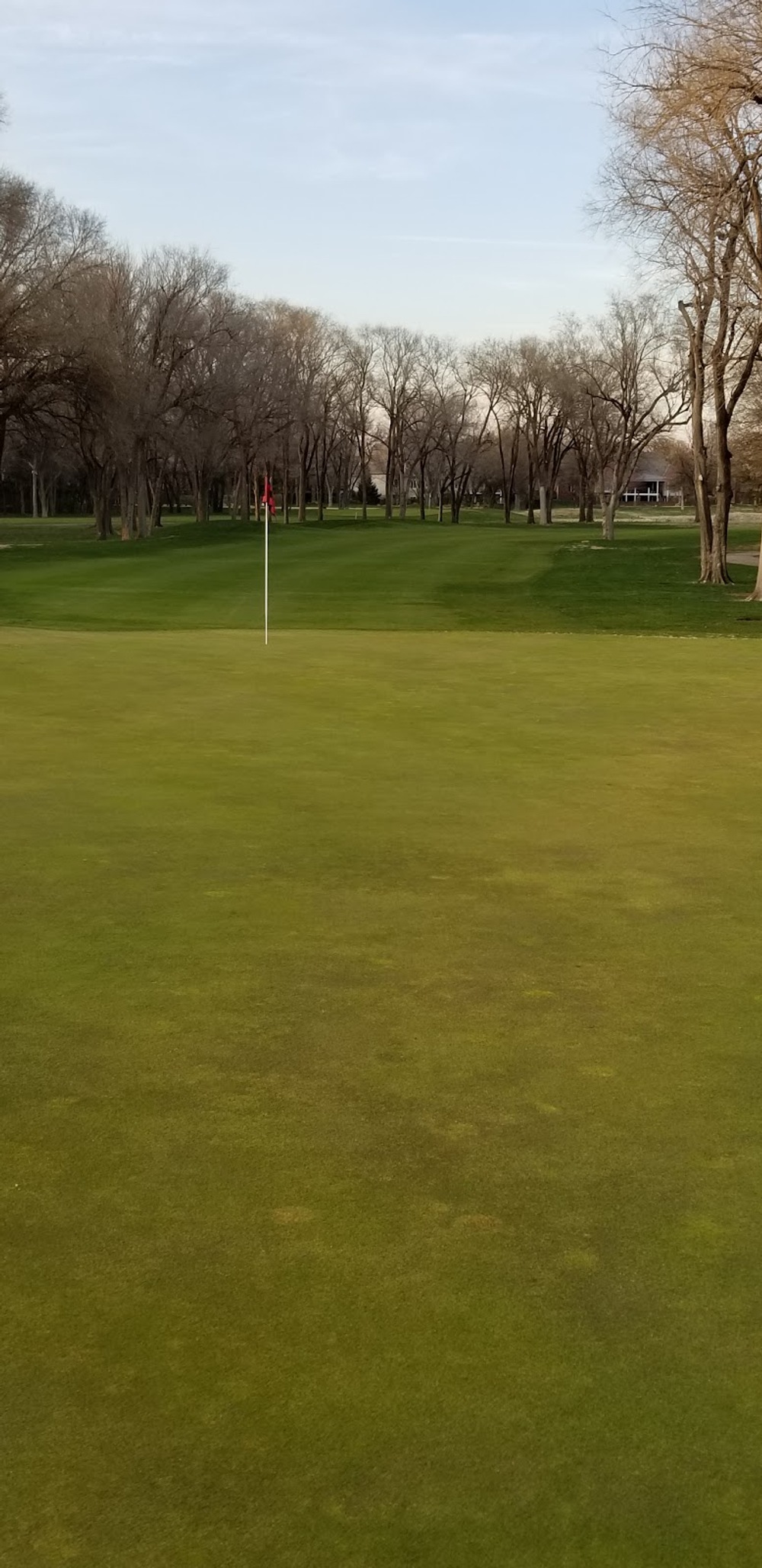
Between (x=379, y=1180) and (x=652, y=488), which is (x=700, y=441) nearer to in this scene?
(x=379, y=1180)

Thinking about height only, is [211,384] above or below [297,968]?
above

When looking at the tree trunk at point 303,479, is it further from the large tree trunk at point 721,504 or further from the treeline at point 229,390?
the large tree trunk at point 721,504

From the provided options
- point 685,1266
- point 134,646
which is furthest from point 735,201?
point 685,1266

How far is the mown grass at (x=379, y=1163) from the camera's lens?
2330mm

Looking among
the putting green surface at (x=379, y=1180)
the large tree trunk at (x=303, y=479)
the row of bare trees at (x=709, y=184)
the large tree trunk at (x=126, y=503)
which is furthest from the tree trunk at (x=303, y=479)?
the putting green surface at (x=379, y=1180)

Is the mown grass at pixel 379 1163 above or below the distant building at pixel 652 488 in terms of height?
below

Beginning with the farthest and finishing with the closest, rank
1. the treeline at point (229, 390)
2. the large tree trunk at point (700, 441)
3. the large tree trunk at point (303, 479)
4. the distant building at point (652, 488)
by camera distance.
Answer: the distant building at point (652, 488) → the large tree trunk at point (303, 479) → the treeline at point (229, 390) → the large tree trunk at point (700, 441)

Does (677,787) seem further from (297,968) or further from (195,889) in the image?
(297,968)

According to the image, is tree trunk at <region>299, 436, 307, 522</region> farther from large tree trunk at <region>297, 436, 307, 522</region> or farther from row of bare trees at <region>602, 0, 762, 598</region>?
row of bare trees at <region>602, 0, 762, 598</region>

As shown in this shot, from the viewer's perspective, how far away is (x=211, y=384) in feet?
207

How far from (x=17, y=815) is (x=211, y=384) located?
58544mm

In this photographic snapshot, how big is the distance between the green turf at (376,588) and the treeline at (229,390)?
18.1 feet

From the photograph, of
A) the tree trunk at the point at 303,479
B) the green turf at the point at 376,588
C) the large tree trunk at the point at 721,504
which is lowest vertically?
the green turf at the point at 376,588

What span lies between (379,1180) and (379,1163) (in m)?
0.09
